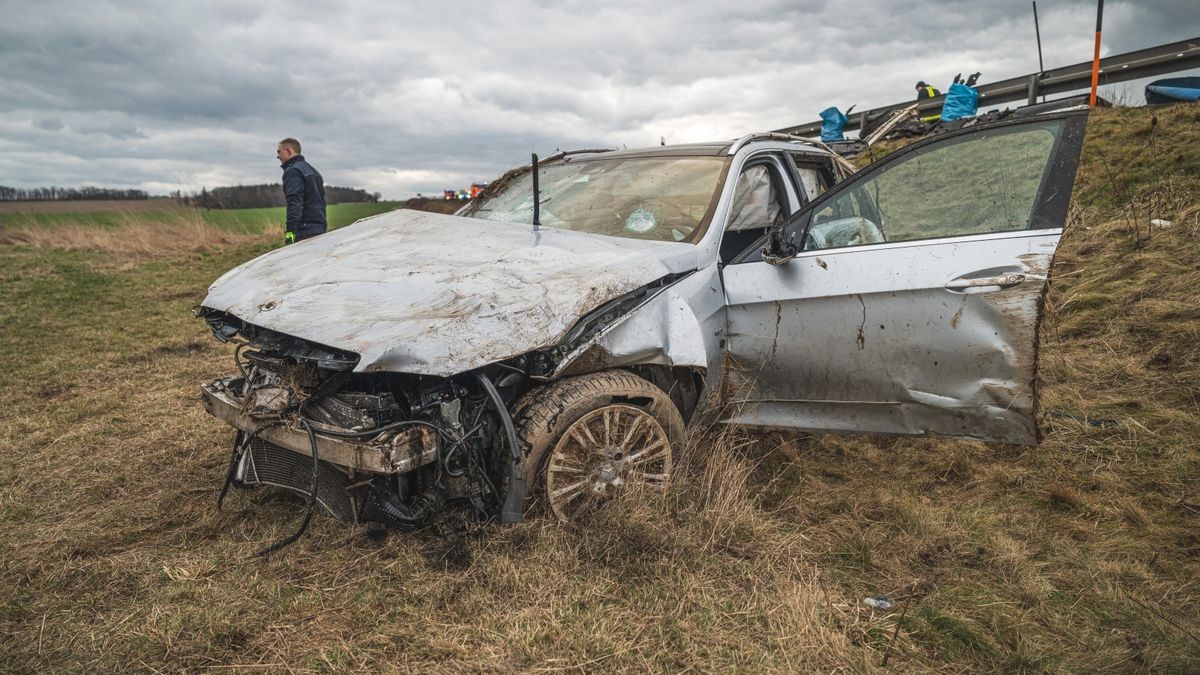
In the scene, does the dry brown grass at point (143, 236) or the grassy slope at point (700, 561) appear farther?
the dry brown grass at point (143, 236)

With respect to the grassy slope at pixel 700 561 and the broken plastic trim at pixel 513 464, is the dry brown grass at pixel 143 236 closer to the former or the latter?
the grassy slope at pixel 700 561

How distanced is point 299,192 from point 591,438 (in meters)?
5.51

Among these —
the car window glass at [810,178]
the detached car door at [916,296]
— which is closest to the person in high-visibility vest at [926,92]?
the car window glass at [810,178]

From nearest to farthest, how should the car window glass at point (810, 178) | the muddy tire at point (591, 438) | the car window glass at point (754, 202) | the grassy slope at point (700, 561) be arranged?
the grassy slope at point (700, 561)
the muddy tire at point (591, 438)
the car window glass at point (754, 202)
the car window glass at point (810, 178)

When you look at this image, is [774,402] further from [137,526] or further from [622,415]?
[137,526]

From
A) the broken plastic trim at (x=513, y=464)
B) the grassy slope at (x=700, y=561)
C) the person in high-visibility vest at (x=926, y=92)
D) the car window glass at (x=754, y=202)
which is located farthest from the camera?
the person in high-visibility vest at (x=926, y=92)

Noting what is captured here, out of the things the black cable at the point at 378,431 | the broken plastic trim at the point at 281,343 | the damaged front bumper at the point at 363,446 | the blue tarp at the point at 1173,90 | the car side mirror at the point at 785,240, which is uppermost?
the blue tarp at the point at 1173,90

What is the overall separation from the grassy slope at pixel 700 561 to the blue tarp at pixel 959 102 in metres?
6.29

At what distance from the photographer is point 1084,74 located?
916cm

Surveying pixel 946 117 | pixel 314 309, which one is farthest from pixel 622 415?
pixel 946 117

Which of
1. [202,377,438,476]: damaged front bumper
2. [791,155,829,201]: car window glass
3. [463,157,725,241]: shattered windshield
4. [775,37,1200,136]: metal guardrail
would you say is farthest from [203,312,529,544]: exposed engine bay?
[775,37,1200,136]: metal guardrail

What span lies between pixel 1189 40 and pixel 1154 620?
886cm

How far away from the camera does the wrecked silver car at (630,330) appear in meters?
2.52

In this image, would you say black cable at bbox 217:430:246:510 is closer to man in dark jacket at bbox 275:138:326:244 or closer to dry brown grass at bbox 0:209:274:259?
man in dark jacket at bbox 275:138:326:244
